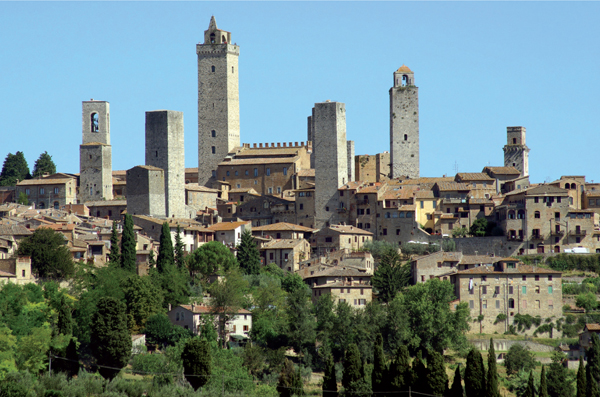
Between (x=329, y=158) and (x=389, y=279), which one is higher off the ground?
(x=329, y=158)

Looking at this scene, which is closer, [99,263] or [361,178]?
[99,263]

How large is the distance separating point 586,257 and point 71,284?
2969cm

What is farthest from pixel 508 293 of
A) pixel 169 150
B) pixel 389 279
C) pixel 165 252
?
pixel 169 150

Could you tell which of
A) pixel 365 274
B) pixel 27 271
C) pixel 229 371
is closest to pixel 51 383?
pixel 229 371

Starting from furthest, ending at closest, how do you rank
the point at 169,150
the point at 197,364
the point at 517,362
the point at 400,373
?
1. the point at 169,150
2. the point at 517,362
3. the point at 197,364
4. the point at 400,373

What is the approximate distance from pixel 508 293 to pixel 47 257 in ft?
80.3

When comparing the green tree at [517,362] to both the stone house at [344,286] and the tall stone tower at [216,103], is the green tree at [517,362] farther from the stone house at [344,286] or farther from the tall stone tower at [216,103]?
the tall stone tower at [216,103]

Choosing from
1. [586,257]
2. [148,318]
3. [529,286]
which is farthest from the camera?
[586,257]

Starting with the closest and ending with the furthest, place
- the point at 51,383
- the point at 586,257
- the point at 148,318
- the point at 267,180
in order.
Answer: the point at 51,383, the point at 148,318, the point at 586,257, the point at 267,180

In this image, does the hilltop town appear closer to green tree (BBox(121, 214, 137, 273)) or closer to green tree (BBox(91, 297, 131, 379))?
green tree (BBox(121, 214, 137, 273))

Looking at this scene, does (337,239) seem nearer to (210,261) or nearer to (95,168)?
(210,261)

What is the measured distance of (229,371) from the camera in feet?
198

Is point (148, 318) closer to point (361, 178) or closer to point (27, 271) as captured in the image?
point (27, 271)

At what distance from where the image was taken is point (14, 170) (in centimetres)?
10000
